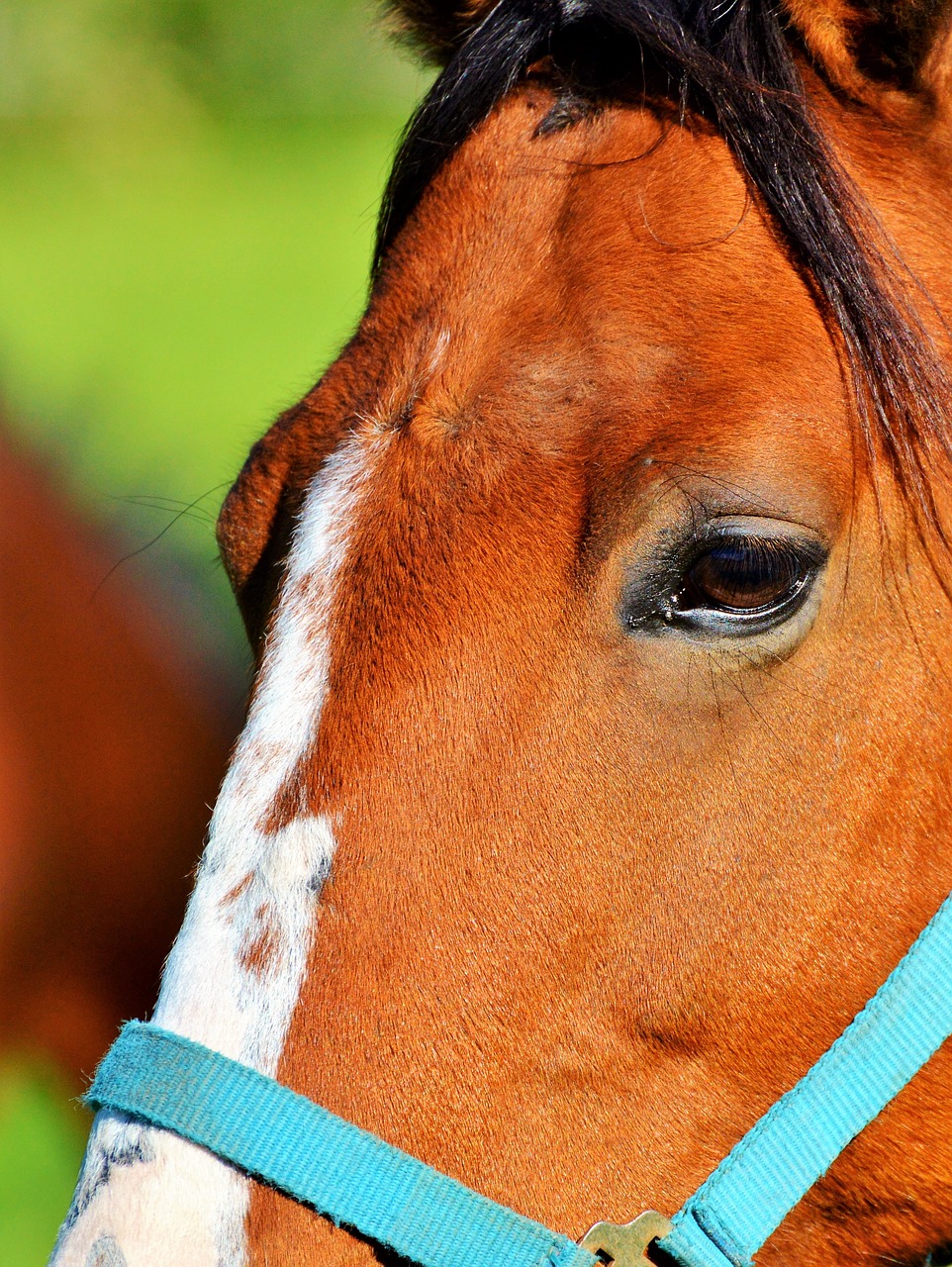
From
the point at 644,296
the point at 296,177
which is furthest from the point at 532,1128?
the point at 296,177

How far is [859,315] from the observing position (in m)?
1.09

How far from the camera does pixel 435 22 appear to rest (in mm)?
1712

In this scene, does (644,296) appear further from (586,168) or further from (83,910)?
(83,910)

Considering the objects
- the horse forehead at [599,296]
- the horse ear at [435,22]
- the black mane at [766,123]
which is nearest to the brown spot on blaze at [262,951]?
the horse forehead at [599,296]

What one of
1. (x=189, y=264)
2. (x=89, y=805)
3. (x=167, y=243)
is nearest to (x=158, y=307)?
(x=189, y=264)

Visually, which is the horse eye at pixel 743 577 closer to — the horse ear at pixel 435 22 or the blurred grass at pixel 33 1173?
the horse ear at pixel 435 22

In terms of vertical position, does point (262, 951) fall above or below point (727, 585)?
below

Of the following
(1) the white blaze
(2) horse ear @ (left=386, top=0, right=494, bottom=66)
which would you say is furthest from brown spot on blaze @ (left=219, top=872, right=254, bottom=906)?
(2) horse ear @ (left=386, top=0, right=494, bottom=66)

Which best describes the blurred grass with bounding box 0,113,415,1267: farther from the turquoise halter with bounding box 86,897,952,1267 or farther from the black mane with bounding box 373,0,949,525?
the turquoise halter with bounding box 86,897,952,1267

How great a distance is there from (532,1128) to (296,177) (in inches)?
318

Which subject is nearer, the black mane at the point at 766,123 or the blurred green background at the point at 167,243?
the black mane at the point at 766,123

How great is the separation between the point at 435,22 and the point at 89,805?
4.99ft

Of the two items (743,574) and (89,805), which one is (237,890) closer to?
(743,574)

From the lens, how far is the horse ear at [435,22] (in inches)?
64.6
